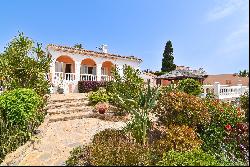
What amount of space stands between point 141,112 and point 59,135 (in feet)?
12.2

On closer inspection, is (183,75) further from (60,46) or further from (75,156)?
(75,156)

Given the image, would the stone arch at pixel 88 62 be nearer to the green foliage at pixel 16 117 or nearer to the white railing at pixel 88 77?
the white railing at pixel 88 77

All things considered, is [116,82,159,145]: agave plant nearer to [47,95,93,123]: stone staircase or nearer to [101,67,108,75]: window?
[47,95,93,123]: stone staircase

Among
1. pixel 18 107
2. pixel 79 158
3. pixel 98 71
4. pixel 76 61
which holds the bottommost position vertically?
pixel 79 158

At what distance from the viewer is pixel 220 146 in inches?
424

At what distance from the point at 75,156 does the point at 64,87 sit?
740 inches

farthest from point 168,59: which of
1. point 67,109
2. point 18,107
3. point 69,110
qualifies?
point 18,107

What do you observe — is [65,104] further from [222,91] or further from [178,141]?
[222,91]

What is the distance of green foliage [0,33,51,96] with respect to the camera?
56.1 feet

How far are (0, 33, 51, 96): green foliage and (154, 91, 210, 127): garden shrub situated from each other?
769cm

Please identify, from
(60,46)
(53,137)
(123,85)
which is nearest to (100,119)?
(123,85)

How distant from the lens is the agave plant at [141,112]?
11.4 meters

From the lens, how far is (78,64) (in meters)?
31.5

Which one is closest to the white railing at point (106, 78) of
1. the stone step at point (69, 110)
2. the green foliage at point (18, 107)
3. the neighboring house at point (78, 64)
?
the neighboring house at point (78, 64)
